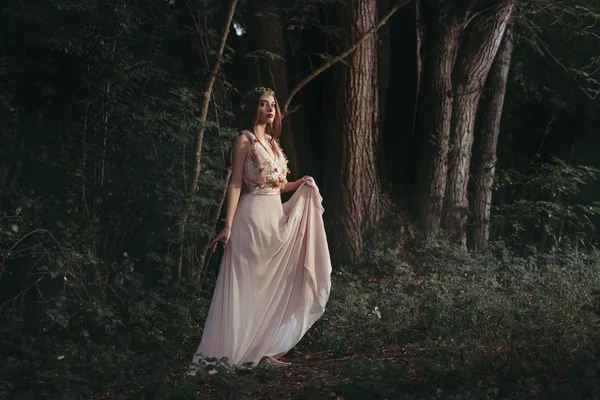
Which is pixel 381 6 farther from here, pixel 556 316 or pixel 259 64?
pixel 556 316

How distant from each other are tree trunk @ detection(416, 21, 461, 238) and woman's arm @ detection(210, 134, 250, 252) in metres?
5.03

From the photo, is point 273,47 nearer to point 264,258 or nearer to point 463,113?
point 463,113

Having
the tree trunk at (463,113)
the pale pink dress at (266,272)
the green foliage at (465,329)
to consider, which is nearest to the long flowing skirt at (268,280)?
the pale pink dress at (266,272)

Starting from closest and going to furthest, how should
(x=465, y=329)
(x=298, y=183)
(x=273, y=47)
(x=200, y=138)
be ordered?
(x=298, y=183) → (x=465, y=329) → (x=200, y=138) → (x=273, y=47)

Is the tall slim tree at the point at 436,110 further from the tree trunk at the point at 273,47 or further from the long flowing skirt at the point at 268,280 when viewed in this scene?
the long flowing skirt at the point at 268,280

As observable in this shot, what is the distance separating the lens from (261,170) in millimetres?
7176

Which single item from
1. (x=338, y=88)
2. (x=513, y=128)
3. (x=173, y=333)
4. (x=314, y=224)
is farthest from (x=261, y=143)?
(x=513, y=128)

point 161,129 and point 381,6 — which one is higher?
point 381,6

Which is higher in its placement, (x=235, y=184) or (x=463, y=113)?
(x=463, y=113)

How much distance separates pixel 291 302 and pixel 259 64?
438 cm

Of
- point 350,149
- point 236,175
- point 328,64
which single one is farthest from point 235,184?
point 350,149

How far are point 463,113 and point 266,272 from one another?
18.2 ft

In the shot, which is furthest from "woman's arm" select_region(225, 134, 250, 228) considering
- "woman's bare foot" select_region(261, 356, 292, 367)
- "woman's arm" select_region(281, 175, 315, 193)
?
"woman's bare foot" select_region(261, 356, 292, 367)

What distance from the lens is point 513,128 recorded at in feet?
59.0
